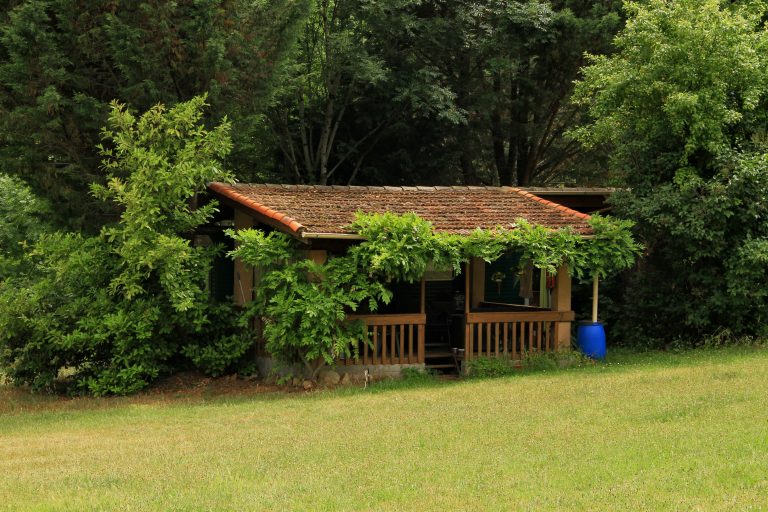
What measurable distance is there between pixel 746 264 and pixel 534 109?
10225 mm

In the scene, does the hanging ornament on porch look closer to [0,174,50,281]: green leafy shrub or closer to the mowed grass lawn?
the mowed grass lawn

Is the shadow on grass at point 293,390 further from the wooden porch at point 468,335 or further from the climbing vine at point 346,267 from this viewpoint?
the climbing vine at point 346,267

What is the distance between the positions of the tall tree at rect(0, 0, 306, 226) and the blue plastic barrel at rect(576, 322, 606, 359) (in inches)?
324

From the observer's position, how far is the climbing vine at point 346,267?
46.6ft

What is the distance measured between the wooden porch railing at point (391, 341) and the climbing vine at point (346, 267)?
411mm

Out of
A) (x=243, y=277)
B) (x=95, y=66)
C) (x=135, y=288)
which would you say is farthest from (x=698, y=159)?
(x=95, y=66)

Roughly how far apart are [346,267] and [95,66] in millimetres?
6649

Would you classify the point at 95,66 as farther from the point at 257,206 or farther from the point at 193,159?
the point at 257,206

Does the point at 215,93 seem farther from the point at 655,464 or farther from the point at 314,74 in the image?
the point at 655,464

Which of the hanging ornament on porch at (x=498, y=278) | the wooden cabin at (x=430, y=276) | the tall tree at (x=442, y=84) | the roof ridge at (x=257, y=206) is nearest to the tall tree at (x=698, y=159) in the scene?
the wooden cabin at (x=430, y=276)

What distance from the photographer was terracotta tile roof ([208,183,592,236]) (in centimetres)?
1510

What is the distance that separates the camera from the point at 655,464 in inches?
305

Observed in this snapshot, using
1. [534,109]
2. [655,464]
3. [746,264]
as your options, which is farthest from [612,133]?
[655,464]

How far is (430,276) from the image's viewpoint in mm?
18719
